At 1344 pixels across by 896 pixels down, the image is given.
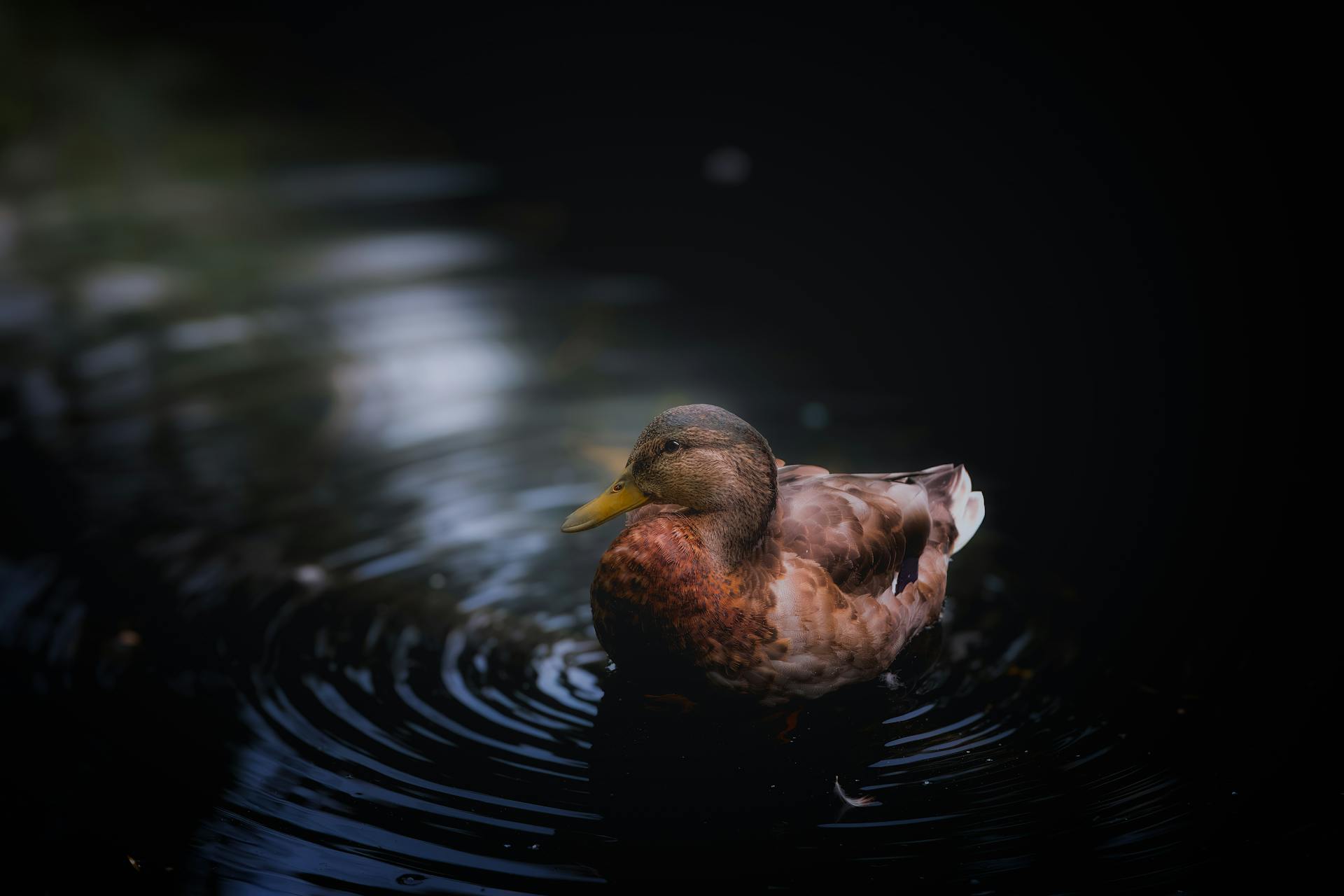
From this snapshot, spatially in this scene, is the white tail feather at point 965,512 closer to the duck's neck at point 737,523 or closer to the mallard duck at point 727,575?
the mallard duck at point 727,575

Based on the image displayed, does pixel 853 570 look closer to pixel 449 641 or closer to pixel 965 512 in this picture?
pixel 965 512

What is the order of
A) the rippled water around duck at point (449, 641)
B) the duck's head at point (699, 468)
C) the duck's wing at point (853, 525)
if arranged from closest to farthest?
the rippled water around duck at point (449, 641)
the duck's head at point (699, 468)
the duck's wing at point (853, 525)

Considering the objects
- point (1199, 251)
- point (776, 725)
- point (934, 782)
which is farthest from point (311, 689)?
point (1199, 251)

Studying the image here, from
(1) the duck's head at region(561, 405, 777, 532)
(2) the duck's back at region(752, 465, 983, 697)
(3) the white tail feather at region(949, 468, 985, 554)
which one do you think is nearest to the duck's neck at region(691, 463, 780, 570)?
(1) the duck's head at region(561, 405, 777, 532)

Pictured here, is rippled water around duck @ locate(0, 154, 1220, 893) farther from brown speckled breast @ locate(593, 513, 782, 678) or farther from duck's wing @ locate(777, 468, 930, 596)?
duck's wing @ locate(777, 468, 930, 596)

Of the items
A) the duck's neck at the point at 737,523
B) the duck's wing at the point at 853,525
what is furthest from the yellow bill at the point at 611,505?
the duck's wing at the point at 853,525

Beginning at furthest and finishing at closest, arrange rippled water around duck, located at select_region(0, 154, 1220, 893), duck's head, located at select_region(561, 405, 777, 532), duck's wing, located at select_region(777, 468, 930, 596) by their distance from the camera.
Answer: duck's wing, located at select_region(777, 468, 930, 596) < duck's head, located at select_region(561, 405, 777, 532) < rippled water around duck, located at select_region(0, 154, 1220, 893)
